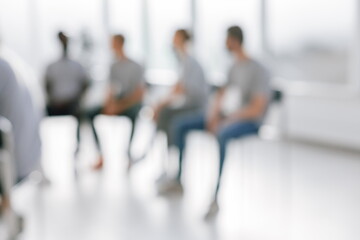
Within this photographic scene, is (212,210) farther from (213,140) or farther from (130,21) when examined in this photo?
(130,21)

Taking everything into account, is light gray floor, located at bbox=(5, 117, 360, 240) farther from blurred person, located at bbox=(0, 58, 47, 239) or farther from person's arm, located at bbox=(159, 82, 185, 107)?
blurred person, located at bbox=(0, 58, 47, 239)

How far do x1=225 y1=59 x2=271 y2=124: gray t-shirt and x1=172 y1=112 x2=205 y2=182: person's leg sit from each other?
393 millimetres

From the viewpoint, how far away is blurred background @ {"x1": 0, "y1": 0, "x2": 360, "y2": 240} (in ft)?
10.7

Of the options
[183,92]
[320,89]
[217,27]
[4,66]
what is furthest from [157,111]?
[217,27]

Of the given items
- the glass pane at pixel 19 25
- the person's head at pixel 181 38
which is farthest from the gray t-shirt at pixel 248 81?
the glass pane at pixel 19 25

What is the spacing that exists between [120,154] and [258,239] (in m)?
2.56

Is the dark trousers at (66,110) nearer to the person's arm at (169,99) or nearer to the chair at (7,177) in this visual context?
the person's arm at (169,99)

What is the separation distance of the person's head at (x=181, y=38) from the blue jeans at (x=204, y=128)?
1.56ft

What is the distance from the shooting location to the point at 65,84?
4.58 m

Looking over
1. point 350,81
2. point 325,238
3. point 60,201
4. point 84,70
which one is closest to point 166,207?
point 60,201

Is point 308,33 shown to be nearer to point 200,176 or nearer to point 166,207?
point 200,176

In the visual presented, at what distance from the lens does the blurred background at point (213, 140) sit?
3.28m

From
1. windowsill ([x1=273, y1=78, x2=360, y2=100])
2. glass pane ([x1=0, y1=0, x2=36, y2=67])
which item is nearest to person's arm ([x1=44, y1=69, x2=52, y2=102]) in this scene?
windowsill ([x1=273, y1=78, x2=360, y2=100])

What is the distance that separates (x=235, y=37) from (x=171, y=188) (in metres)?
1.13
